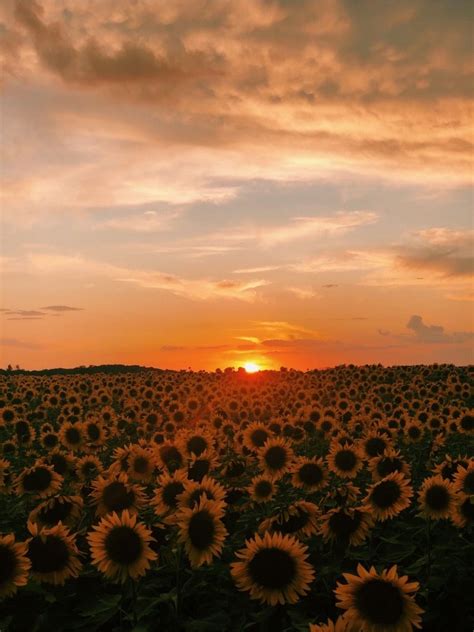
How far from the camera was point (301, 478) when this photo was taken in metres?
11.4

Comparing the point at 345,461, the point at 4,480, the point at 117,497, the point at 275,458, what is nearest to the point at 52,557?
the point at 117,497

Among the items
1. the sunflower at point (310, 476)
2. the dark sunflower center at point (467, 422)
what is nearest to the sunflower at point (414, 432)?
the dark sunflower center at point (467, 422)

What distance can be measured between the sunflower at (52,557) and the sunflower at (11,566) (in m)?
0.46

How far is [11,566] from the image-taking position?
7.20 metres

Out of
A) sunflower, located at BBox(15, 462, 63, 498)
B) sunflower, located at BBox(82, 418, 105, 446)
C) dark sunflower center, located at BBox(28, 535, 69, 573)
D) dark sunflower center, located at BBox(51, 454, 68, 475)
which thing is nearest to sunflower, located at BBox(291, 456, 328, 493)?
sunflower, located at BBox(15, 462, 63, 498)

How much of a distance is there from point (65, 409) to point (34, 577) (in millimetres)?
18970

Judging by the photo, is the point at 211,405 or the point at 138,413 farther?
the point at 211,405

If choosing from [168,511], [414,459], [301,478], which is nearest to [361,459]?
[301,478]

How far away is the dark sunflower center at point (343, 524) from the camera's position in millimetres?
8773

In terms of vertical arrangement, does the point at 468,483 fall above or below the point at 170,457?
above

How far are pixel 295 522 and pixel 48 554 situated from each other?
10.1 feet

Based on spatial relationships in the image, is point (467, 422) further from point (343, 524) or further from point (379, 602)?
point (379, 602)

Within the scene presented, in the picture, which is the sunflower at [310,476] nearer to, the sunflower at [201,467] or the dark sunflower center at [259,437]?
the sunflower at [201,467]

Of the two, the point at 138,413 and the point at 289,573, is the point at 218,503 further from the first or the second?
the point at 138,413
